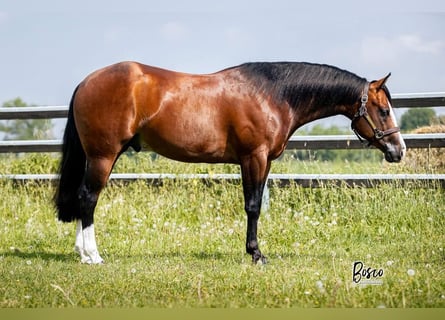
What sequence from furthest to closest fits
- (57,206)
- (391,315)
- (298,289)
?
(57,206), (298,289), (391,315)

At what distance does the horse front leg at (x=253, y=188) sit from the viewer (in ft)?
18.1

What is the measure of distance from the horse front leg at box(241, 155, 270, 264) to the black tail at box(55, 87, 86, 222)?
1680 mm

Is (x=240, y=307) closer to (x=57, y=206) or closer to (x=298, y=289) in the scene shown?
(x=298, y=289)

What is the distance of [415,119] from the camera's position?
926 cm

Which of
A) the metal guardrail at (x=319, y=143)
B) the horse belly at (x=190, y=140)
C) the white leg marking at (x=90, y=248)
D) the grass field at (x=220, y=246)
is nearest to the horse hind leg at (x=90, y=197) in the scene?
the white leg marking at (x=90, y=248)

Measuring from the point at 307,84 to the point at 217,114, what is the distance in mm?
921

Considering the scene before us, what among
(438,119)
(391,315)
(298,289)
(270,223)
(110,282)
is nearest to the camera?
(391,315)

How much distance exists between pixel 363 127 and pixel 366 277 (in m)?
1.88

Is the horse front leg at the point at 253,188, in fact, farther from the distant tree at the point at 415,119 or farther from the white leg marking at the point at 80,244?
the distant tree at the point at 415,119

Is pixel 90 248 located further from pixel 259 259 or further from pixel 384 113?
pixel 384 113

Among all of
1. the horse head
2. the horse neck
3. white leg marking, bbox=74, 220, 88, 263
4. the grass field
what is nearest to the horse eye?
the horse head

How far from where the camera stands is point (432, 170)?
7492mm

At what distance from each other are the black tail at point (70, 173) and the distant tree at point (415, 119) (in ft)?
17.1

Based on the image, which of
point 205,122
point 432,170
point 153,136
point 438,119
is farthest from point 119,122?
point 438,119
